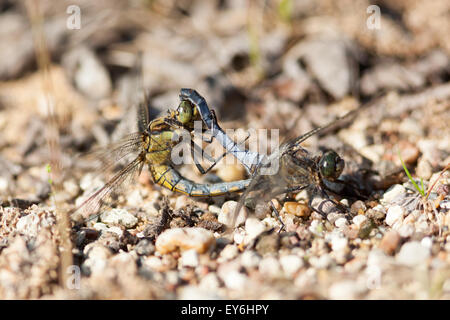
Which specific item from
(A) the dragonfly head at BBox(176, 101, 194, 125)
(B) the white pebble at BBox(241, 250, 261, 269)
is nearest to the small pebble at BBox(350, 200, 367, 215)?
(B) the white pebble at BBox(241, 250, 261, 269)

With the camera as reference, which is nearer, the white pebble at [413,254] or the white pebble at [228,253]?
the white pebble at [413,254]

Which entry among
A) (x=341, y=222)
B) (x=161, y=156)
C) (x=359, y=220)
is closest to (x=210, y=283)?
(x=341, y=222)

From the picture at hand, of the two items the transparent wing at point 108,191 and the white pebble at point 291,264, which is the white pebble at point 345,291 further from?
the transparent wing at point 108,191

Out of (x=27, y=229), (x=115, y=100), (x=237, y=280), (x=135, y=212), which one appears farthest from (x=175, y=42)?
(x=237, y=280)

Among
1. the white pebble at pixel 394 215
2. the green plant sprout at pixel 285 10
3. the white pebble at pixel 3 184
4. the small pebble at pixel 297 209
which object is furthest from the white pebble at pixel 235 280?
the green plant sprout at pixel 285 10

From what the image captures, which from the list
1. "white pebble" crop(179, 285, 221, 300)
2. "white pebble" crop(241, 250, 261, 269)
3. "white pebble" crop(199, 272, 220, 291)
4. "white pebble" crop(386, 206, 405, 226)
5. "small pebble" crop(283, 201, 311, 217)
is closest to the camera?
"white pebble" crop(179, 285, 221, 300)

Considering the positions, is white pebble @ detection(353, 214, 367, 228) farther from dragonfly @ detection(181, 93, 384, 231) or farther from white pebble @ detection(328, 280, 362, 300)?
white pebble @ detection(328, 280, 362, 300)
